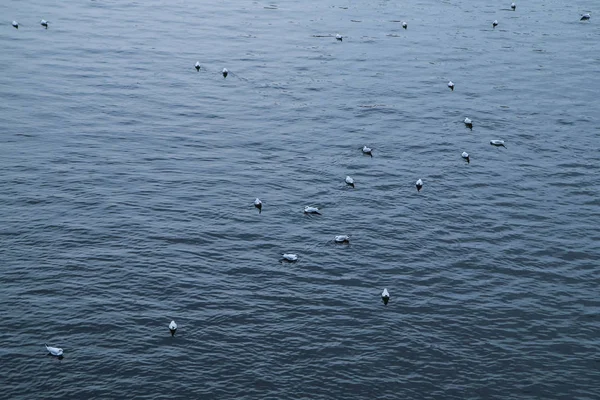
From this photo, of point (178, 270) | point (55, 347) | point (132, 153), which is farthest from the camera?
point (132, 153)

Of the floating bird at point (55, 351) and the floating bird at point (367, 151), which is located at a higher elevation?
the floating bird at point (367, 151)

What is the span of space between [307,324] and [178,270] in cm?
1227

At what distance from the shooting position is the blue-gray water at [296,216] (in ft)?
165

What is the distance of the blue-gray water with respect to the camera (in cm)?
5019

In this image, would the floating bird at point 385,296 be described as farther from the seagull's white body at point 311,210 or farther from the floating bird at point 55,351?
the floating bird at point 55,351

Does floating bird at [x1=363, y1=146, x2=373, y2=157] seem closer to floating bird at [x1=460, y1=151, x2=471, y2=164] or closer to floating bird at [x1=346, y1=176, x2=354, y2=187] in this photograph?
floating bird at [x1=346, y1=176, x2=354, y2=187]

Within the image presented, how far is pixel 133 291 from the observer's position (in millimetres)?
56969

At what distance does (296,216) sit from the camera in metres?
68.2

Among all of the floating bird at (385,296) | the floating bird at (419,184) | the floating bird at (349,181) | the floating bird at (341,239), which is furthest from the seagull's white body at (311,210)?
the floating bird at (385,296)

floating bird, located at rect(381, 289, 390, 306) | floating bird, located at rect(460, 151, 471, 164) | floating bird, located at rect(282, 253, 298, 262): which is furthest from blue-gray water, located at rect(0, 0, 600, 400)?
floating bird, located at rect(282, 253, 298, 262)

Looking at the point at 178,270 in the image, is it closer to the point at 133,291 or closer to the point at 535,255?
the point at 133,291

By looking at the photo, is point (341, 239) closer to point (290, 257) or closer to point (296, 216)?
point (290, 257)

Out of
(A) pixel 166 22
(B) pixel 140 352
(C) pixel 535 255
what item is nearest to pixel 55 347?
(B) pixel 140 352

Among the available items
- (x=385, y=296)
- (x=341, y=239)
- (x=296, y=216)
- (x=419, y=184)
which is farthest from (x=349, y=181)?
(x=385, y=296)
